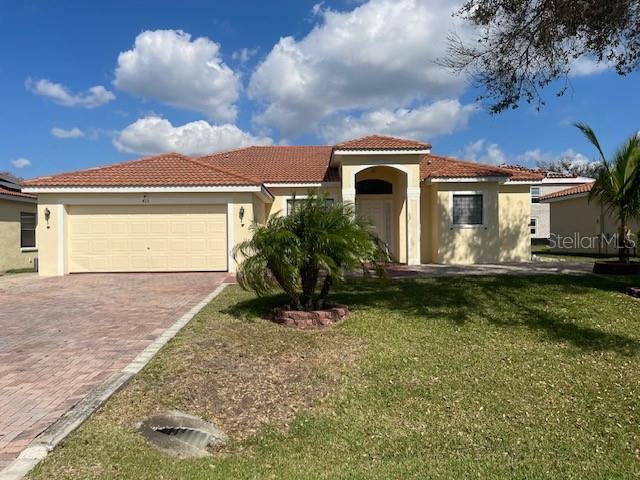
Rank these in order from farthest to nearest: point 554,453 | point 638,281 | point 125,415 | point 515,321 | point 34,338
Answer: point 638,281 < point 515,321 < point 34,338 < point 125,415 < point 554,453

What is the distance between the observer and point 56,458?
3955mm

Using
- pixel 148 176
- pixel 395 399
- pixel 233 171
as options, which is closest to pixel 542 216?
pixel 233 171

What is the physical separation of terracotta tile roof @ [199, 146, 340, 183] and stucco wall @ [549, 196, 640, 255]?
12522mm

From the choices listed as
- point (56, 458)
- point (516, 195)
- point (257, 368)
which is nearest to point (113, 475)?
point (56, 458)

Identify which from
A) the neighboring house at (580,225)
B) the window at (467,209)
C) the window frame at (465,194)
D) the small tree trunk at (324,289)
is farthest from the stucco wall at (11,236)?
the neighboring house at (580,225)

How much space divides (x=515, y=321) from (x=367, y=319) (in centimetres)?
249

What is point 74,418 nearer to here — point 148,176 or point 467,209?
point 148,176

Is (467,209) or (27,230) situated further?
(27,230)

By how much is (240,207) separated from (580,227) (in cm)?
1877

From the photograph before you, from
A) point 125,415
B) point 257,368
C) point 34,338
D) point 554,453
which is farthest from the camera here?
point 34,338

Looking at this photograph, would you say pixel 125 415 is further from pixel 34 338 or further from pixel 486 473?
pixel 34 338

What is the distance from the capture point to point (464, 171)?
18.5 m

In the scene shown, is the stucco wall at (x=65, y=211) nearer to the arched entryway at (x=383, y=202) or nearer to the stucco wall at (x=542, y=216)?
the arched entryway at (x=383, y=202)

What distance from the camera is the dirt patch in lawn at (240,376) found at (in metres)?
5.07
